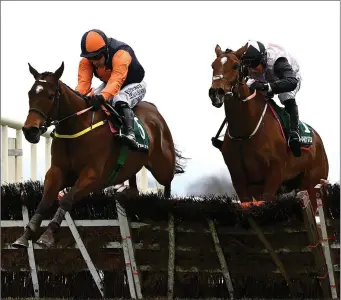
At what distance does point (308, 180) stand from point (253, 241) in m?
2.33

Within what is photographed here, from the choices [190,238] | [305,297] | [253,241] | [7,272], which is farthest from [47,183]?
[305,297]

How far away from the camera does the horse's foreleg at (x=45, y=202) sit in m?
7.72

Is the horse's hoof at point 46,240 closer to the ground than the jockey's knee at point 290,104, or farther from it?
closer to the ground

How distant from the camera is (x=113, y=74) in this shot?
881 cm

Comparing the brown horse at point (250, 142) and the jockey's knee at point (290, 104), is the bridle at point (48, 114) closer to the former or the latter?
the brown horse at point (250, 142)

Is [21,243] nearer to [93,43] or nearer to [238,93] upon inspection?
[93,43]

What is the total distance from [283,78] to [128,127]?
1.73 meters

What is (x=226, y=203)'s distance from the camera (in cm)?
756

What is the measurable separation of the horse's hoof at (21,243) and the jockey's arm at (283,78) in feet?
9.77

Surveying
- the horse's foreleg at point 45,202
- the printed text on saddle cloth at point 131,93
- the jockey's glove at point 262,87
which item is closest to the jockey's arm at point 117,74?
the printed text on saddle cloth at point 131,93

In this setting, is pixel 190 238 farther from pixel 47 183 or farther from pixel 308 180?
pixel 308 180

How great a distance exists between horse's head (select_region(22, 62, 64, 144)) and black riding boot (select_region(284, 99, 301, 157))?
2.50 meters

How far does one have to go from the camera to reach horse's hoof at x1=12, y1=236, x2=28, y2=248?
762cm

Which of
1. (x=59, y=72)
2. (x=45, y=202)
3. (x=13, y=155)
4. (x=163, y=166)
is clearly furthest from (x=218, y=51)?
(x=13, y=155)
